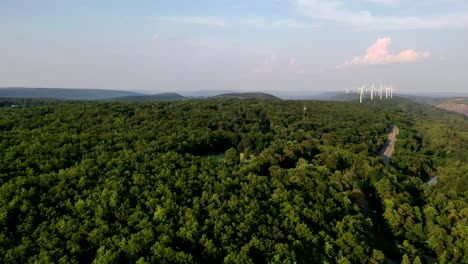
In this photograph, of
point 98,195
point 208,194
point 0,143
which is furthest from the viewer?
point 0,143

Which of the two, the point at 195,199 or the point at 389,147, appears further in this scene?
the point at 389,147

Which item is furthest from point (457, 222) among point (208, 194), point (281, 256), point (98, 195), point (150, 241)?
point (98, 195)

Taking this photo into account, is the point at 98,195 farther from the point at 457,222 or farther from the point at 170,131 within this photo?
the point at 457,222

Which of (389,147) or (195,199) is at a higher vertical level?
(195,199)

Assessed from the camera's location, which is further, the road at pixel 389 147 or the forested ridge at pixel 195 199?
the road at pixel 389 147
